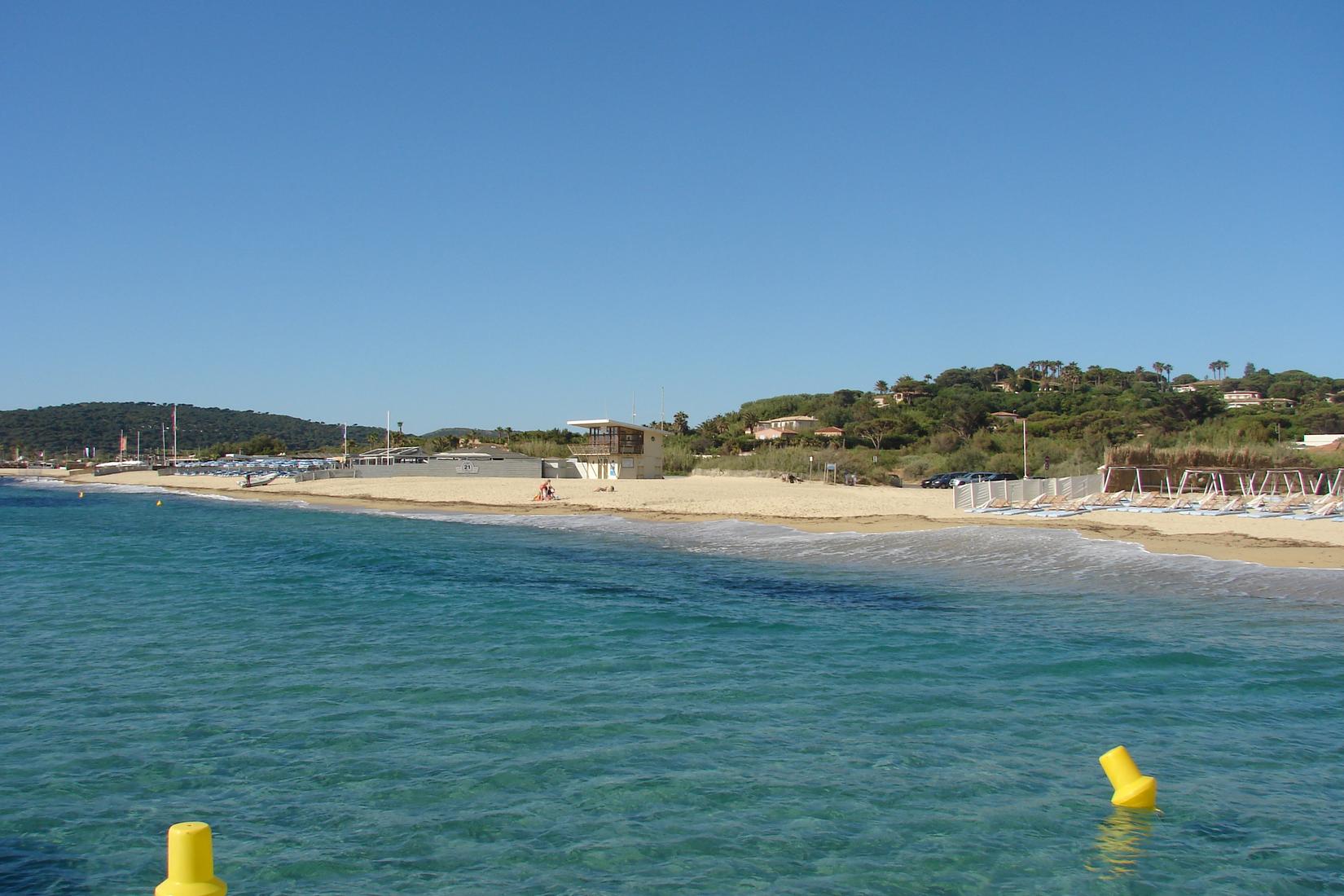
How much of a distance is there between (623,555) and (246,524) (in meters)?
19.2

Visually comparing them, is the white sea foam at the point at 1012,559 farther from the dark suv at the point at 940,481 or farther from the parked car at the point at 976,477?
the dark suv at the point at 940,481

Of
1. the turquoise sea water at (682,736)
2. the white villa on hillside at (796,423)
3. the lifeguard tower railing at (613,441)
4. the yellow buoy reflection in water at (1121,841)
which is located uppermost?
the white villa on hillside at (796,423)

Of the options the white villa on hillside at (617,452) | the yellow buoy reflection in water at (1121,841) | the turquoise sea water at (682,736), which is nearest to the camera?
the yellow buoy reflection in water at (1121,841)

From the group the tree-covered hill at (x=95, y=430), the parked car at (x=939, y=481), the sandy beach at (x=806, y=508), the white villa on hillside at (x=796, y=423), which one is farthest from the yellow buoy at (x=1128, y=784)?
the tree-covered hill at (x=95, y=430)

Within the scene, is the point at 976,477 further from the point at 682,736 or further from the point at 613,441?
the point at 682,736

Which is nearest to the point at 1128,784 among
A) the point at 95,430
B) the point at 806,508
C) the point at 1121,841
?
the point at 1121,841

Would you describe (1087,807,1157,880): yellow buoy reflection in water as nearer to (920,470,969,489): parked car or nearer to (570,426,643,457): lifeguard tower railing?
(920,470,969,489): parked car

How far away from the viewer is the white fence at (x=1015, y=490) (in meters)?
31.1

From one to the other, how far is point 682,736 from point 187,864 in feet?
15.5

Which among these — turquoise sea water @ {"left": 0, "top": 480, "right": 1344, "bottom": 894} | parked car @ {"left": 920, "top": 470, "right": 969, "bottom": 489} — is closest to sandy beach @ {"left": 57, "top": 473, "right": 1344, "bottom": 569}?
parked car @ {"left": 920, "top": 470, "right": 969, "bottom": 489}

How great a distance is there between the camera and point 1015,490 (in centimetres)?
3195

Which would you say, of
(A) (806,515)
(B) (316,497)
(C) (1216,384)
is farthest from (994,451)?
(C) (1216,384)

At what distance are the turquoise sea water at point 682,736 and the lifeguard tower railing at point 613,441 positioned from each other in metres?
38.6

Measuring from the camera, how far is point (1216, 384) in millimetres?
119500
